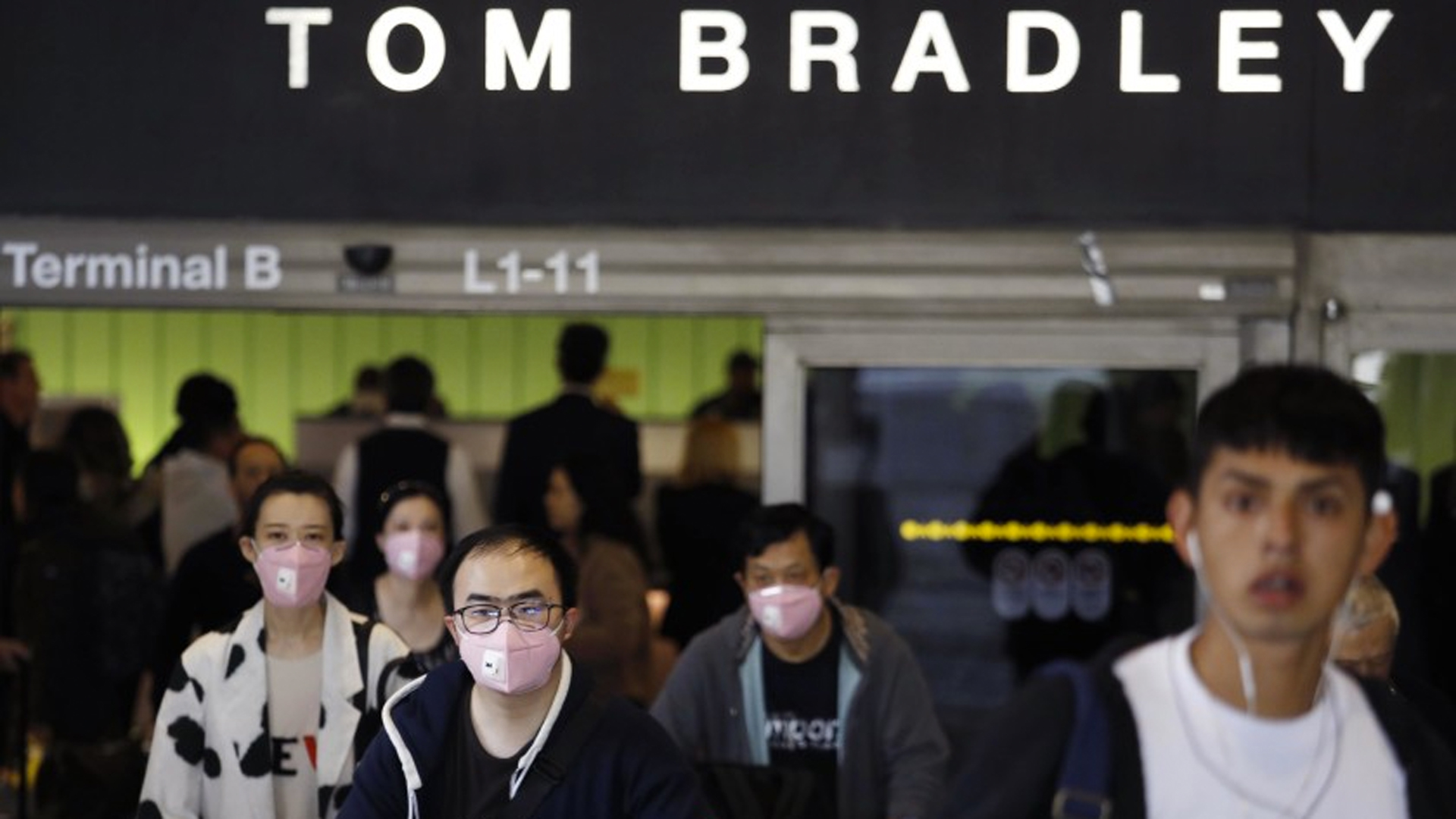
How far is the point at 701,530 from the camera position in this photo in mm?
8930

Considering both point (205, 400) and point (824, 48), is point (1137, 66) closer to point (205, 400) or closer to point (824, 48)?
point (824, 48)

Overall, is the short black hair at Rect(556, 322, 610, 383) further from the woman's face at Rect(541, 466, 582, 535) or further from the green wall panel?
the green wall panel

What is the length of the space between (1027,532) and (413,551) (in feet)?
6.87

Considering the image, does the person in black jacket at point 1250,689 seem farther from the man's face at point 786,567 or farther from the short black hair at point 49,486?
the short black hair at point 49,486

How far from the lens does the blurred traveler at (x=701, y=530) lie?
8844 millimetres

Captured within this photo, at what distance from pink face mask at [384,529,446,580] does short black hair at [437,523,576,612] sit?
164cm

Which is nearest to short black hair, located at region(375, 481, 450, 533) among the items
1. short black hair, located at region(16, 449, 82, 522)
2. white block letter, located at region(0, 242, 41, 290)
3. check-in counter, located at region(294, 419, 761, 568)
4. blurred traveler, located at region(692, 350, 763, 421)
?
white block letter, located at region(0, 242, 41, 290)

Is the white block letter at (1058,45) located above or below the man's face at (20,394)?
above

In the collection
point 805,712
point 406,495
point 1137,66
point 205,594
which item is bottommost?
point 805,712

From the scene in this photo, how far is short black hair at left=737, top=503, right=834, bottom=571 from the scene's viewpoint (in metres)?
6.14

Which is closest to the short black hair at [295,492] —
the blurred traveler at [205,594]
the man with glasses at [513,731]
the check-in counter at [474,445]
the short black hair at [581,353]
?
the man with glasses at [513,731]

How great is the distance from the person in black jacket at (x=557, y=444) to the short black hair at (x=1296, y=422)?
525 centimetres

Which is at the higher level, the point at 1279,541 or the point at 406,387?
the point at 406,387

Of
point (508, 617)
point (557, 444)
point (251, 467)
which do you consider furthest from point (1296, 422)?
point (557, 444)
